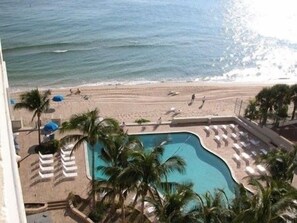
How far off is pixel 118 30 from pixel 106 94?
28.9m

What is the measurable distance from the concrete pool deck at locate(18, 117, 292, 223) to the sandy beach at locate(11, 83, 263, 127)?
2954mm

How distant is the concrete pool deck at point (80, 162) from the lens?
18719 mm

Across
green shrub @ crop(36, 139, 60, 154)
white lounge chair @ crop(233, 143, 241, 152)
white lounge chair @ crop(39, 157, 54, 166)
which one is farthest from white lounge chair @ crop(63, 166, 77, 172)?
white lounge chair @ crop(233, 143, 241, 152)

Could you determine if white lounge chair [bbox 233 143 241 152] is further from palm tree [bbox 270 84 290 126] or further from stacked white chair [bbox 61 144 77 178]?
stacked white chair [bbox 61 144 77 178]

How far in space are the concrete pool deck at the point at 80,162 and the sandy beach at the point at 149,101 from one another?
295 centimetres

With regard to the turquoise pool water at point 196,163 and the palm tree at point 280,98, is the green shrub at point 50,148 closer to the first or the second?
the turquoise pool water at point 196,163

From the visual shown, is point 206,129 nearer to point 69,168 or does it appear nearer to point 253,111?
point 253,111

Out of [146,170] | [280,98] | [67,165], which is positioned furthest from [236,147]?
[146,170]

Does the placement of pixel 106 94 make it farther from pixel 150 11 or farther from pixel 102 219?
pixel 150 11

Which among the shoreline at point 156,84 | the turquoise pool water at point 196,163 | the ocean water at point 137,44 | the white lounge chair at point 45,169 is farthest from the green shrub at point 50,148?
the ocean water at point 137,44

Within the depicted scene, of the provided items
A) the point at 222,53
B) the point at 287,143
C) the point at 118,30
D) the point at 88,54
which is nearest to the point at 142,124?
the point at 287,143

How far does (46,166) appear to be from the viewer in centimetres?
2088

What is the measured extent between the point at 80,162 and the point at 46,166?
6.15ft

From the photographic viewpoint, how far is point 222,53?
56.6 meters
